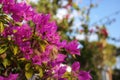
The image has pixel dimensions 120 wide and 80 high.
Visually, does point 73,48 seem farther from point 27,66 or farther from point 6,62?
point 6,62

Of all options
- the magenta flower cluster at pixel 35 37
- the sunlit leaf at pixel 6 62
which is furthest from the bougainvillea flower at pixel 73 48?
the sunlit leaf at pixel 6 62

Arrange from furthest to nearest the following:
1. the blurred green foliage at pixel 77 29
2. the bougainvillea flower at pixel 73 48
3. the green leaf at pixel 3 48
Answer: the blurred green foliage at pixel 77 29 < the bougainvillea flower at pixel 73 48 < the green leaf at pixel 3 48

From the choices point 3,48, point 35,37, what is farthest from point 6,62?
point 35,37

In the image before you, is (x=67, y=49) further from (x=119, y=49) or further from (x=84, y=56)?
(x=119, y=49)

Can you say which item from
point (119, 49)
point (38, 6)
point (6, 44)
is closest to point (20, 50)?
point (6, 44)

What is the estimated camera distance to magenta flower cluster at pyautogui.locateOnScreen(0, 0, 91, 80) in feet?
9.64

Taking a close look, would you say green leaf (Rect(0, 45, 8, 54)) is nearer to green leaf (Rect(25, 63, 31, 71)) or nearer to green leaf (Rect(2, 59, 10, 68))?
green leaf (Rect(2, 59, 10, 68))

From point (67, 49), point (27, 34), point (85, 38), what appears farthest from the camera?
point (85, 38)

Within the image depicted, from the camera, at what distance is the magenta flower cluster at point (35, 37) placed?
294cm

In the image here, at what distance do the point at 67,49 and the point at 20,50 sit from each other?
18.7 inches

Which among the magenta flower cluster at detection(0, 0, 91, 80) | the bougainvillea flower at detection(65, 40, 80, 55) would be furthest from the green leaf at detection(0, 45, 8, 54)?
the bougainvillea flower at detection(65, 40, 80, 55)

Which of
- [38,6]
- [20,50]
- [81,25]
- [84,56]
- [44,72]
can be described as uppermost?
[20,50]

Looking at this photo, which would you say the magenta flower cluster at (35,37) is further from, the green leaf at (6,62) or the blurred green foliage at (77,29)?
the blurred green foliage at (77,29)

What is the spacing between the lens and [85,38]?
12.4m
